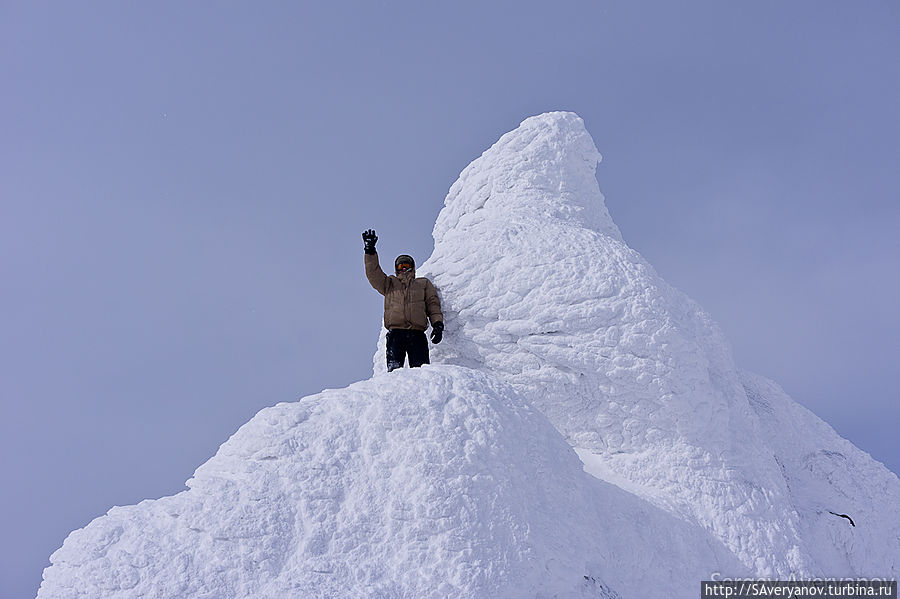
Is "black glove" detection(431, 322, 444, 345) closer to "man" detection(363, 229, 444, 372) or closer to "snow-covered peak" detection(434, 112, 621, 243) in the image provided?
"man" detection(363, 229, 444, 372)

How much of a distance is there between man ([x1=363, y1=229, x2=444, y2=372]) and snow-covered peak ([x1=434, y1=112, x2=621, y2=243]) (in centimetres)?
Answer: 127

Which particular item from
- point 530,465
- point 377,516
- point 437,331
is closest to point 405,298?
point 437,331

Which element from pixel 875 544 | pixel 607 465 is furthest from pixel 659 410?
pixel 875 544

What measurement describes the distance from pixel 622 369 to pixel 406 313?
2.07m

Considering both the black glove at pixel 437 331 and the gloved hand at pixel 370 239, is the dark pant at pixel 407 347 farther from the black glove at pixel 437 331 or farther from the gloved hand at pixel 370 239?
the gloved hand at pixel 370 239

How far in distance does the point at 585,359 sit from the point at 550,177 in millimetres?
2585

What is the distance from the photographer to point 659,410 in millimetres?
7270

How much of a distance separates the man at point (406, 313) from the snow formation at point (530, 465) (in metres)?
0.24

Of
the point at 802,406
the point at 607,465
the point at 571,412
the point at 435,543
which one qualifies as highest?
the point at 802,406

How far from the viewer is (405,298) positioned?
782 centimetres

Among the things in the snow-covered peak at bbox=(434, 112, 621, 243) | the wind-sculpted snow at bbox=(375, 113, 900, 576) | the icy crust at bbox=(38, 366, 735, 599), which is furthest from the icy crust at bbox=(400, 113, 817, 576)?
the icy crust at bbox=(38, 366, 735, 599)

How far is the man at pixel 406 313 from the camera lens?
7.75 m

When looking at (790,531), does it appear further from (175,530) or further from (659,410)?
(175,530)

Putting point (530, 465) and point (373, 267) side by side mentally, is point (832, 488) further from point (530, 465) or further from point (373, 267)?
point (373, 267)
